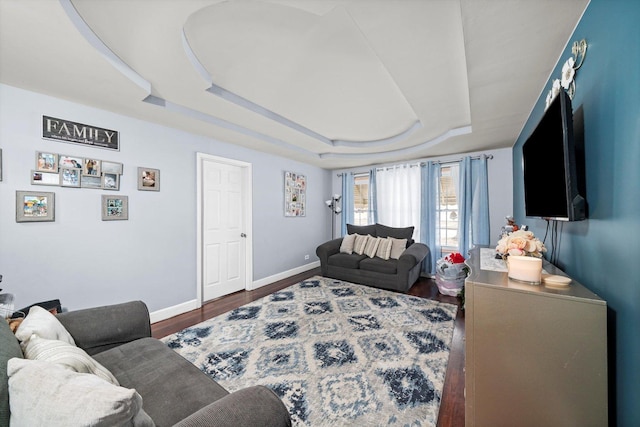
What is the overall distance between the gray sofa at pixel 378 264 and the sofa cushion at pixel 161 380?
3014mm

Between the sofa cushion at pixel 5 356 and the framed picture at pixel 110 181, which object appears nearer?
the sofa cushion at pixel 5 356

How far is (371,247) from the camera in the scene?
4.28 metres

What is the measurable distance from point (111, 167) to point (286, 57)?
82.7 inches

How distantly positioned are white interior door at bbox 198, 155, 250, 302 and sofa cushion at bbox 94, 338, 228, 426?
6.33ft

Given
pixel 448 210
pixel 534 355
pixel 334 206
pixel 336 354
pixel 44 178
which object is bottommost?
pixel 336 354

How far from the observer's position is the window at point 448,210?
4.31 metres

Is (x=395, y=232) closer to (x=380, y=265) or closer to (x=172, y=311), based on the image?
(x=380, y=265)

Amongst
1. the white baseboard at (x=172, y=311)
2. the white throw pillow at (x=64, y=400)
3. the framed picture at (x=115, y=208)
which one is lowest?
the white baseboard at (x=172, y=311)

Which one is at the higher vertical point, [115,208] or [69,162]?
[69,162]

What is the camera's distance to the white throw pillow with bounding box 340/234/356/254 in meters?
4.52

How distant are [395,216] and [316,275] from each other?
6.41 feet

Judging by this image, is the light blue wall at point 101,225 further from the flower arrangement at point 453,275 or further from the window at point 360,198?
the flower arrangement at point 453,275

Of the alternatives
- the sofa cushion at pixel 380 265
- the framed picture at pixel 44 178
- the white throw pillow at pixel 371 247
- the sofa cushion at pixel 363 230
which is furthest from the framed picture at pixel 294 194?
the framed picture at pixel 44 178

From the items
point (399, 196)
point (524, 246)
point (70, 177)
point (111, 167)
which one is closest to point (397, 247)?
point (399, 196)
